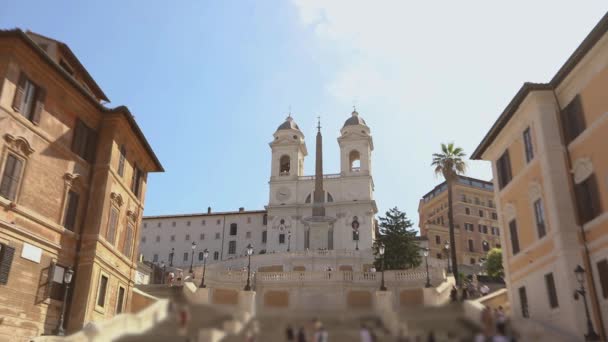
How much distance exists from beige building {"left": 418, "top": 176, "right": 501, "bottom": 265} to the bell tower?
18126 millimetres

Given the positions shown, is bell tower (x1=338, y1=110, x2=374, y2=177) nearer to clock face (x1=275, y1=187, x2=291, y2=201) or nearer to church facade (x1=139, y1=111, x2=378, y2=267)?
church facade (x1=139, y1=111, x2=378, y2=267)

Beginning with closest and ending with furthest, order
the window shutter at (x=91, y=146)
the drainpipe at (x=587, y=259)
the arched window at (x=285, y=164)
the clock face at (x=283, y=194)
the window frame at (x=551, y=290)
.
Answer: the drainpipe at (x=587, y=259), the window frame at (x=551, y=290), the window shutter at (x=91, y=146), the clock face at (x=283, y=194), the arched window at (x=285, y=164)

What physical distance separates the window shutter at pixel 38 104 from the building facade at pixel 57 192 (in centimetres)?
5

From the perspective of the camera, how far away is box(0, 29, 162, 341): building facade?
2311cm

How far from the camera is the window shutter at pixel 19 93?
23641mm

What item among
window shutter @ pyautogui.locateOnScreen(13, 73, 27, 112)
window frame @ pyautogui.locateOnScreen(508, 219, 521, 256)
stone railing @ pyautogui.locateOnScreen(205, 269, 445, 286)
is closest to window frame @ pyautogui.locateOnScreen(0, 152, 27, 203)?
window shutter @ pyautogui.locateOnScreen(13, 73, 27, 112)

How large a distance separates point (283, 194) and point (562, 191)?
7895 centimetres

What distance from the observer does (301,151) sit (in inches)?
4363

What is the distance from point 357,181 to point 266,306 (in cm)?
9125

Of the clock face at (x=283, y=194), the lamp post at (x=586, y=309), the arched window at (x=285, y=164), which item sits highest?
the arched window at (x=285, y=164)

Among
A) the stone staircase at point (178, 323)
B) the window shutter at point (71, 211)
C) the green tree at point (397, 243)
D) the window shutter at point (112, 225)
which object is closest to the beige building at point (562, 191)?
the stone staircase at point (178, 323)

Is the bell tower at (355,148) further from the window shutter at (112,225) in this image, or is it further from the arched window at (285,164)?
the window shutter at (112,225)

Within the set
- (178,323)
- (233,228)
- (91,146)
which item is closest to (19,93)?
(91,146)

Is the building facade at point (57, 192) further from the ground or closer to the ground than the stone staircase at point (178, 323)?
further from the ground
